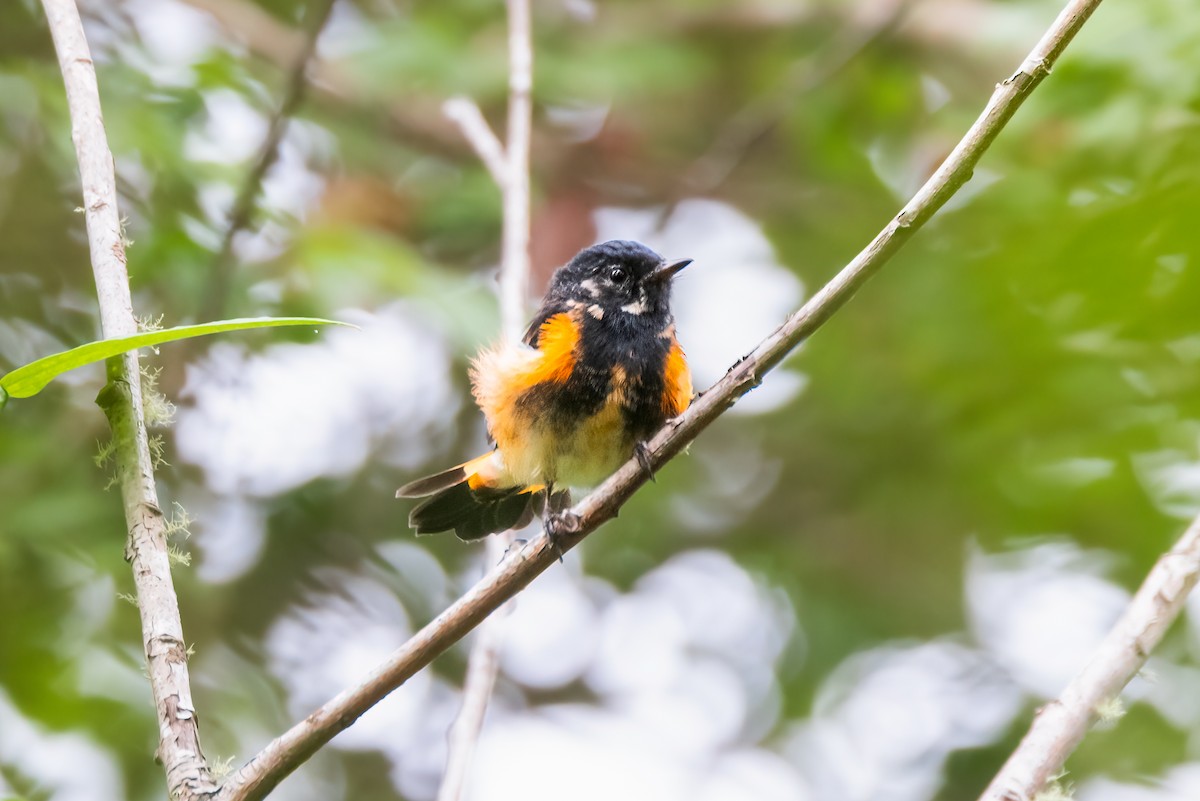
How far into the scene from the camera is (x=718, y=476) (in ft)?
18.6

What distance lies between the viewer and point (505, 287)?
3.00 metres

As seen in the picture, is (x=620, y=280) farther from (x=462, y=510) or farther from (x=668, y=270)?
(x=462, y=510)

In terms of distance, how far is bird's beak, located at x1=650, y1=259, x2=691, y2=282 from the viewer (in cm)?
350

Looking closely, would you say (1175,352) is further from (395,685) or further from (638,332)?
(395,685)

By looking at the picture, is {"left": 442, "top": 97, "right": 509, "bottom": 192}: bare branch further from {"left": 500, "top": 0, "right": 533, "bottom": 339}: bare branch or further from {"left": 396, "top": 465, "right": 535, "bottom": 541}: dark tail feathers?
{"left": 396, "top": 465, "right": 535, "bottom": 541}: dark tail feathers

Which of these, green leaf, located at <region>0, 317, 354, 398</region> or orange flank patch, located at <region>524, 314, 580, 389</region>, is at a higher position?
orange flank patch, located at <region>524, 314, 580, 389</region>

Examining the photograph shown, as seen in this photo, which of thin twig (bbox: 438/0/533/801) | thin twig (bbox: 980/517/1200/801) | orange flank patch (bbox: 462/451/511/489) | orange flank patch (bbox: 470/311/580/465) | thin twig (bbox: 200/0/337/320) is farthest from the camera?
orange flank patch (bbox: 462/451/511/489)

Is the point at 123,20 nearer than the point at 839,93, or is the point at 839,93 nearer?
the point at 123,20

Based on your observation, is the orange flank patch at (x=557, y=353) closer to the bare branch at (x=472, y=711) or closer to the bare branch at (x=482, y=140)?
the bare branch at (x=482, y=140)

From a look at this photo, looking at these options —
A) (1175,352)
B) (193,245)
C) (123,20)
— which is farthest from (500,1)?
(1175,352)

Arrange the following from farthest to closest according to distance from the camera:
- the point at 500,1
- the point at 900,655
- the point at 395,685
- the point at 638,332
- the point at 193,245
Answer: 1. the point at 900,655
2. the point at 500,1
3. the point at 193,245
4. the point at 638,332
5. the point at 395,685

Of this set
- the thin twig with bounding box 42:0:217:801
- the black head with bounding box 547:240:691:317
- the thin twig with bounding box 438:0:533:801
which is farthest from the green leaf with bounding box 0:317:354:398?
the black head with bounding box 547:240:691:317

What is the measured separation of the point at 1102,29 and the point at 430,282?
85.6 inches

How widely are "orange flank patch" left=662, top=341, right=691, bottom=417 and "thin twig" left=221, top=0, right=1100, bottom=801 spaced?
46.6 inches
